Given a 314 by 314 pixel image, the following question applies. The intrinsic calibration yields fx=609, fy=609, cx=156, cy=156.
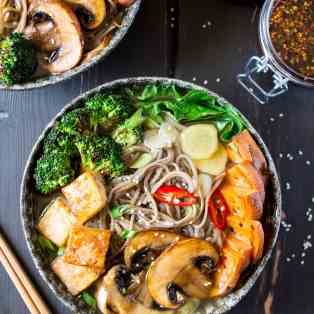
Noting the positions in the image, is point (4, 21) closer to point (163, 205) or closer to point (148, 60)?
point (148, 60)

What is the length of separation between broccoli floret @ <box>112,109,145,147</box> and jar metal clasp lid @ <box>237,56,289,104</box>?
66 centimetres

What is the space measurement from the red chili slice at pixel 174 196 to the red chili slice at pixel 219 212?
8 cm

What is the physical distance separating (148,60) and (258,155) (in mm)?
814

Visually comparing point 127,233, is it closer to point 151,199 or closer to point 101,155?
point 151,199

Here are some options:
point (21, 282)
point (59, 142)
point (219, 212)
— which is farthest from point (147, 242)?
point (21, 282)

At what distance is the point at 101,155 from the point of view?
8.97ft

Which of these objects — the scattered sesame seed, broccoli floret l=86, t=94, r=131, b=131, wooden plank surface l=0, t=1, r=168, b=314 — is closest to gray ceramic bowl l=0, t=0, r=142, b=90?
broccoli floret l=86, t=94, r=131, b=131

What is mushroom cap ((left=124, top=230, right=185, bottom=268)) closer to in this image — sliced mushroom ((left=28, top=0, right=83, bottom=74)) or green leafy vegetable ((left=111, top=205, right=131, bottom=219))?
green leafy vegetable ((left=111, top=205, right=131, bottom=219))

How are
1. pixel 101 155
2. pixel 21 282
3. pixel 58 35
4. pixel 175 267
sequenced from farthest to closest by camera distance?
pixel 21 282 < pixel 58 35 < pixel 101 155 < pixel 175 267

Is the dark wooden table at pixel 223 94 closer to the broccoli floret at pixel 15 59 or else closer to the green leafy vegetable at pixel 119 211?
the broccoli floret at pixel 15 59

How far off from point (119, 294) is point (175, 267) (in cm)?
28

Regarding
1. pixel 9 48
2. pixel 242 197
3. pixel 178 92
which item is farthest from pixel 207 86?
pixel 9 48

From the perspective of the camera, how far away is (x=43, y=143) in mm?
2840

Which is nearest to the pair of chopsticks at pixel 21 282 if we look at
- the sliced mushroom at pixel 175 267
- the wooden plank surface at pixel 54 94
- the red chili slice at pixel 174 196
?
the wooden plank surface at pixel 54 94
